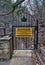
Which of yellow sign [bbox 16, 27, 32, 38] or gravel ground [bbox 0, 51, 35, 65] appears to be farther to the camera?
yellow sign [bbox 16, 27, 32, 38]

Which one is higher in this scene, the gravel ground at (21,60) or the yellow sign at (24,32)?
the yellow sign at (24,32)

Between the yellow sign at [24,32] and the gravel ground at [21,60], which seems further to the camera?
the yellow sign at [24,32]

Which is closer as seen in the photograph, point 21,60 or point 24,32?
point 21,60

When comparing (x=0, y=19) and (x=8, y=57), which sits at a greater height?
(x=0, y=19)

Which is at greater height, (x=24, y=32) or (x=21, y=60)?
(x=24, y=32)

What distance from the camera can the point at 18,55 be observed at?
24.5 ft

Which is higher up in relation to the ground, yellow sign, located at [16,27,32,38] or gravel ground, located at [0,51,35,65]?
yellow sign, located at [16,27,32,38]

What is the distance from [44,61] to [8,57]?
1653 millimetres

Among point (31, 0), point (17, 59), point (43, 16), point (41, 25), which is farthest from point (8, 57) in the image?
point (31, 0)

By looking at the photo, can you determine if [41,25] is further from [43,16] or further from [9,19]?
[9,19]

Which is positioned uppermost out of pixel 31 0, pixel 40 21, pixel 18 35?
pixel 31 0

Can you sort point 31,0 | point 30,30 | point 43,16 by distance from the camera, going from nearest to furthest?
point 30,30 < point 43,16 < point 31,0

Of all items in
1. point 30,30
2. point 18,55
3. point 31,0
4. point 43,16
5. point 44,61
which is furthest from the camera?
point 31,0

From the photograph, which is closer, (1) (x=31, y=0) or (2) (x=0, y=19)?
(1) (x=31, y=0)
